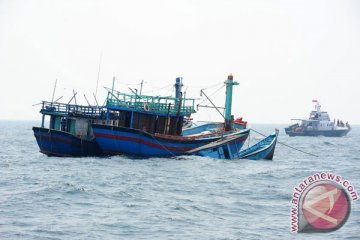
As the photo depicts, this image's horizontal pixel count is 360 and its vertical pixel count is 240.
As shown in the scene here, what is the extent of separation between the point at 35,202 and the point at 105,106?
1757cm

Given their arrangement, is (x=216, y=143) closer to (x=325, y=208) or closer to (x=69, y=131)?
(x=69, y=131)

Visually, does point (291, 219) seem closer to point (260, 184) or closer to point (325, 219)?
point (325, 219)

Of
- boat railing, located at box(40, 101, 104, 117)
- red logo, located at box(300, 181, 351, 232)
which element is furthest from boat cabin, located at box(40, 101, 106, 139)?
red logo, located at box(300, 181, 351, 232)

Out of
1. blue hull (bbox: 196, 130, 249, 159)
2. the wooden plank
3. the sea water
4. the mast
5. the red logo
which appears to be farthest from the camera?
the mast

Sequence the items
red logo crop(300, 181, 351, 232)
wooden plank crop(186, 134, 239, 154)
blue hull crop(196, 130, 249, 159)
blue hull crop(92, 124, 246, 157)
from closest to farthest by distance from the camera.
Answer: red logo crop(300, 181, 351, 232) → blue hull crop(92, 124, 246, 157) → wooden plank crop(186, 134, 239, 154) → blue hull crop(196, 130, 249, 159)

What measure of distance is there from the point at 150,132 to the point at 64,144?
665 cm

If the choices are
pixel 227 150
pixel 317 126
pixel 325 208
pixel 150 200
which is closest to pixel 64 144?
pixel 227 150

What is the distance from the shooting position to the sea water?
1762 centimetres

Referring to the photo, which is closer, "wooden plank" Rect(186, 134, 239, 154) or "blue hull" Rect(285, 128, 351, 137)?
"wooden plank" Rect(186, 134, 239, 154)

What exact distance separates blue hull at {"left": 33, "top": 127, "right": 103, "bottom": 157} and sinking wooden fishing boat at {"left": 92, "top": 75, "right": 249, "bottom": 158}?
2335 millimetres

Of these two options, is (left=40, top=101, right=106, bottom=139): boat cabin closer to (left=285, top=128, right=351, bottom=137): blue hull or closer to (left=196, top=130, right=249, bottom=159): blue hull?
(left=196, top=130, right=249, bottom=159): blue hull

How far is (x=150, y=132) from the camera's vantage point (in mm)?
39531

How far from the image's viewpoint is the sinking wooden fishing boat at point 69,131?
3912 centimetres

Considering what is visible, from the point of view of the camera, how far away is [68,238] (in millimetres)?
16516
